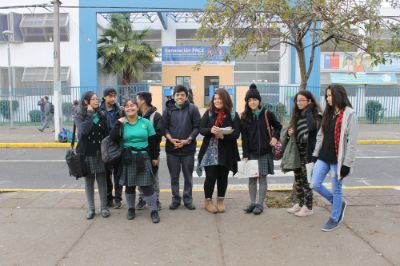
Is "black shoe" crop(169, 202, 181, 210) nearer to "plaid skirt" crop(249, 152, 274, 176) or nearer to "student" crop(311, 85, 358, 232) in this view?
"plaid skirt" crop(249, 152, 274, 176)

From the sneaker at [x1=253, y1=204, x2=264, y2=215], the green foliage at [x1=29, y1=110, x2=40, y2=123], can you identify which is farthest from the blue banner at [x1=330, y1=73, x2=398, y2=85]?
the sneaker at [x1=253, y1=204, x2=264, y2=215]

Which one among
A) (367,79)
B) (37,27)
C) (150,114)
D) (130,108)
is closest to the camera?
(130,108)

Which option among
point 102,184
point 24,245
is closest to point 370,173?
point 102,184

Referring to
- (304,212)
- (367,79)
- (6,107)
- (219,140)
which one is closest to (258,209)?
(304,212)

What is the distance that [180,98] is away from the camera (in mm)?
5445

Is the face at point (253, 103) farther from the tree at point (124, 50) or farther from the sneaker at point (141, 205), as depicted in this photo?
the tree at point (124, 50)

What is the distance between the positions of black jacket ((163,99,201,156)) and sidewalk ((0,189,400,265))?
87 centimetres

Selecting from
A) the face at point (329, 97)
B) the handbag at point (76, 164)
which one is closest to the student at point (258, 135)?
the face at point (329, 97)

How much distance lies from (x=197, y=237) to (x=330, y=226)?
158cm

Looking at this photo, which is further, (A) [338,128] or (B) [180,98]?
(B) [180,98]

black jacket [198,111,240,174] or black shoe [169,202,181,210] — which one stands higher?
black jacket [198,111,240,174]

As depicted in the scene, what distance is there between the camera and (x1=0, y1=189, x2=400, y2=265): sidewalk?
3988mm

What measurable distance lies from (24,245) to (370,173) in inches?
279

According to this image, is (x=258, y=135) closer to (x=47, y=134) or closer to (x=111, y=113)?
(x=111, y=113)
